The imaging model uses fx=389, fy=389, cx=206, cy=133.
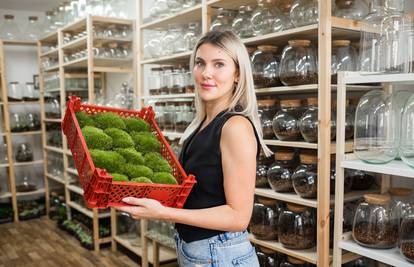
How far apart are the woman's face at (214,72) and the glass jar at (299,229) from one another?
96cm

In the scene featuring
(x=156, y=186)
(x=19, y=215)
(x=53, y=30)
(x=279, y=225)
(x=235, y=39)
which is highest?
(x=53, y=30)

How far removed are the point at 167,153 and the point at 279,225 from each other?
944 millimetres

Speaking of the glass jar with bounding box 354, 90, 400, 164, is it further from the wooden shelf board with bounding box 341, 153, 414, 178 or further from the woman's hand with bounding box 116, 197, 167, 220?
the woman's hand with bounding box 116, 197, 167, 220

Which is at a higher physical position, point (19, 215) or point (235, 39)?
point (235, 39)

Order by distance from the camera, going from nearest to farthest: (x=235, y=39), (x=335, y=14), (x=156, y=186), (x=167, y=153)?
(x=156, y=186) → (x=235, y=39) → (x=167, y=153) → (x=335, y=14)

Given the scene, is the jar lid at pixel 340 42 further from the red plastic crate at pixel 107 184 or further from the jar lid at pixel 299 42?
the red plastic crate at pixel 107 184

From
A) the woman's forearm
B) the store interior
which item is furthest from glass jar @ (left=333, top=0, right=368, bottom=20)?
the woman's forearm

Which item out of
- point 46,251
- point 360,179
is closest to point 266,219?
point 360,179

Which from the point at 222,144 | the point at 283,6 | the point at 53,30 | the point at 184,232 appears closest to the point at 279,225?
the point at 184,232

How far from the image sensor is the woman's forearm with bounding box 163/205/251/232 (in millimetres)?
1167

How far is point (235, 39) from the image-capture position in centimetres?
127

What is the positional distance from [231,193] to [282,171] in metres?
0.96

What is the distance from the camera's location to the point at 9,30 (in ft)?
16.3

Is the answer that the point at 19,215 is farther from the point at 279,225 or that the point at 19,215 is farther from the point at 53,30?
the point at 279,225
